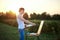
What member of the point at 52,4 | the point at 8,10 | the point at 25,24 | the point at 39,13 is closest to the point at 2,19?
the point at 8,10

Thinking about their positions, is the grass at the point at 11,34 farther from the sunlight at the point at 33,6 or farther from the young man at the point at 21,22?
the sunlight at the point at 33,6

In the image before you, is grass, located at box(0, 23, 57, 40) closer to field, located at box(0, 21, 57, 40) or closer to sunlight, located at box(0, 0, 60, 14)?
field, located at box(0, 21, 57, 40)

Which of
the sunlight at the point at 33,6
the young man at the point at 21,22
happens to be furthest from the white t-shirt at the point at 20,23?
the sunlight at the point at 33,6

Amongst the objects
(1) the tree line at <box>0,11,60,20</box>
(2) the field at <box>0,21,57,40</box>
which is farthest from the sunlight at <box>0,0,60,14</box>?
(2) the field at <box>0,21,57,40</box>

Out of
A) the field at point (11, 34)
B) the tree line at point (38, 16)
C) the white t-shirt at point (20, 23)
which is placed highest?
the tree line at point (38, 16)

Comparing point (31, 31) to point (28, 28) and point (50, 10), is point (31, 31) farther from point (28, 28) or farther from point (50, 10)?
point (50, 10)

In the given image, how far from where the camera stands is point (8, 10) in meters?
2.62

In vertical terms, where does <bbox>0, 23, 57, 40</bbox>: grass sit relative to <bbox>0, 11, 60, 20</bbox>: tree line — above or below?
below

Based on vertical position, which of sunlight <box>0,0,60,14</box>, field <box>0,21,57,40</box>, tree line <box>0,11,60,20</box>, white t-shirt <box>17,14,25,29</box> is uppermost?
sunlight <box>0,0,60,14</box>

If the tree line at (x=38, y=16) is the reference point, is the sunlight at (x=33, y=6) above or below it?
above

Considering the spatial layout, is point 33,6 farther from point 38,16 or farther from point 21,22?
point 21,22

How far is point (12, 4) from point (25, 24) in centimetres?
33

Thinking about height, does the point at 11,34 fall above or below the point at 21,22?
below

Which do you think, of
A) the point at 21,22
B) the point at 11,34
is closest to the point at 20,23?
the point at 21,22
